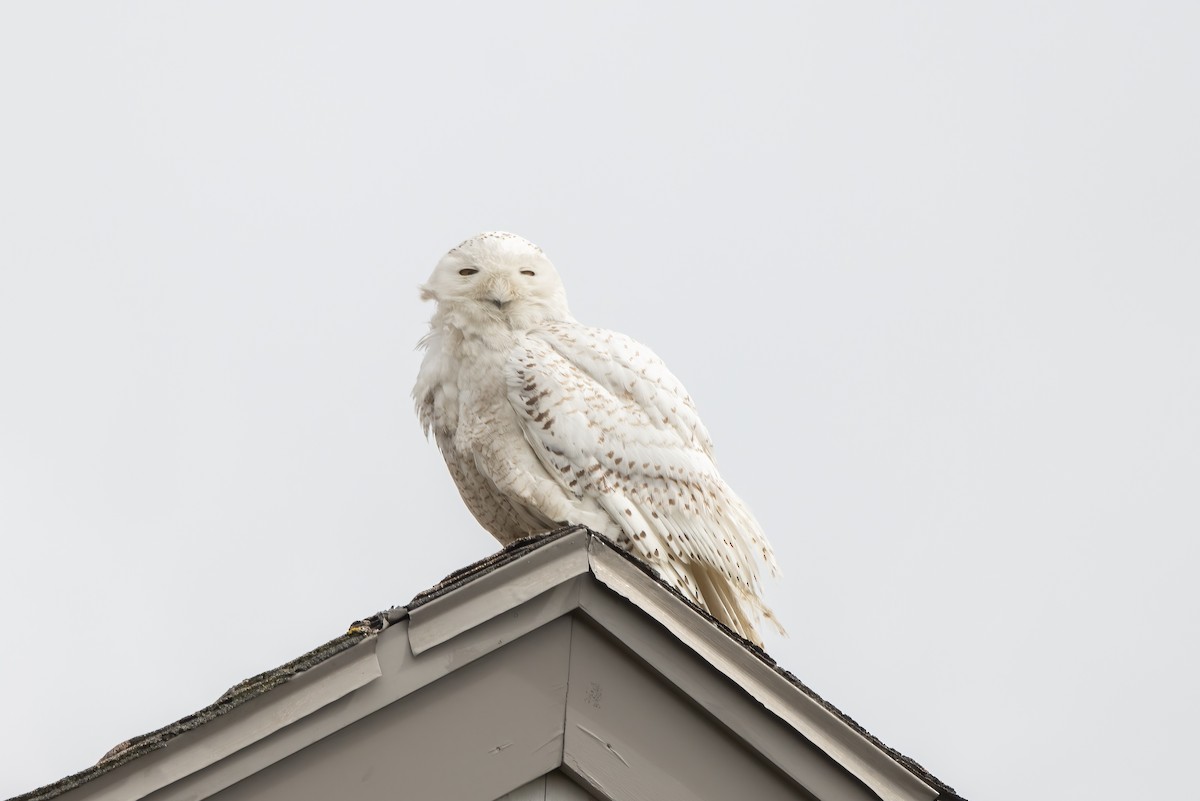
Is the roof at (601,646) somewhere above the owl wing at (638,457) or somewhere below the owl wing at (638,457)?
below

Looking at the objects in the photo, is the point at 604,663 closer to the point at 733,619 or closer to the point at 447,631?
the point at 447,631

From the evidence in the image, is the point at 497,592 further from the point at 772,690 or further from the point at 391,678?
the point at 772,690

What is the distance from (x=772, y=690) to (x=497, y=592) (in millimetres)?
870

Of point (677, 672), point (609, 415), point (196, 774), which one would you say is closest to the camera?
point (196, 774)

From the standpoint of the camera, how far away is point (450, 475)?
25.1 ft

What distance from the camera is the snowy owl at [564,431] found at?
23.4ft

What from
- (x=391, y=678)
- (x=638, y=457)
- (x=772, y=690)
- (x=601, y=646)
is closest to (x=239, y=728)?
(x=391, y=678)

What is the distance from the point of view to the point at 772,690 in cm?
487

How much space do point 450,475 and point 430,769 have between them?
3.04m

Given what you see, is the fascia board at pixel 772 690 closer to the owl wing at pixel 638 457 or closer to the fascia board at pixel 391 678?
the fascia board at pixel 391 678

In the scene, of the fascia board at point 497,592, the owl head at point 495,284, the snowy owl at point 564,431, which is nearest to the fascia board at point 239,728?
the fascia board at point 497,592

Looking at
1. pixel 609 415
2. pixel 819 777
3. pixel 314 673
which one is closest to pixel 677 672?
pixel 819 777

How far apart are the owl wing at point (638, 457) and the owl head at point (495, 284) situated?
13 cm

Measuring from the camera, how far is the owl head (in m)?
7.39
